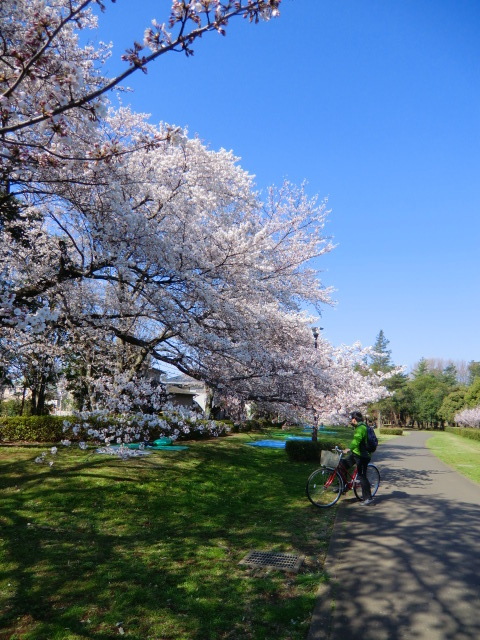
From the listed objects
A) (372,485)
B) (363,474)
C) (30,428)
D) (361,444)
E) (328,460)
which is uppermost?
(361,444)

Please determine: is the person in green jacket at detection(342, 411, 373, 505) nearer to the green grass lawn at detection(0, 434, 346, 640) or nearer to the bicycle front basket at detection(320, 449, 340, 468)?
the bicycle front basket at detection(320, 449, 340, 468)

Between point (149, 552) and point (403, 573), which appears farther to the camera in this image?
point (149, 552)

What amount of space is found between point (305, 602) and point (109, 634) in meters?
1.89

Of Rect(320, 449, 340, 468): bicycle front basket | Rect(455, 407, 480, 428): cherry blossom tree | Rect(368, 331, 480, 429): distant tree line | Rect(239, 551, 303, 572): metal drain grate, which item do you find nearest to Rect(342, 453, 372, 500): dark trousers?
Rect(320, 449, 340, 468): bicycle front basket

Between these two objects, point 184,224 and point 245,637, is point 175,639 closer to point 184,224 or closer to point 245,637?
point 245,637

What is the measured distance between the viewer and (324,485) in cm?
943

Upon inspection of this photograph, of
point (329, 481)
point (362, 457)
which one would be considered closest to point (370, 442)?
point (362, 457)

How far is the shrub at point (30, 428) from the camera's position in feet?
56.4

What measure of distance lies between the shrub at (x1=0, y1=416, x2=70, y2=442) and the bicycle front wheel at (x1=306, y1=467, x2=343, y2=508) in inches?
449

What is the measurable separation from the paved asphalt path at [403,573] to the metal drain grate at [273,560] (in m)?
0.43

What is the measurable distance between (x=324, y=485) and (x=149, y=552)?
444cm

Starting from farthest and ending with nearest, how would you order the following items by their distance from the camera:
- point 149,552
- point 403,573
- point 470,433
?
1. point 470,433
2. point 149,552
3. point 403,573

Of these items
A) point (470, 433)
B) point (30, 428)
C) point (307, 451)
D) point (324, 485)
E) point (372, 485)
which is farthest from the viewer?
point (470, 433)

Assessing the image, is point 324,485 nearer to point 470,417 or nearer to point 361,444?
point 361,444
